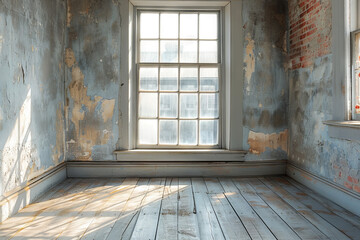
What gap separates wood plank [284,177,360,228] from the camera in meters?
2.71

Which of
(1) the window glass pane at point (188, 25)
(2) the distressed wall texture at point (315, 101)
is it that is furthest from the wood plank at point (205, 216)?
(1) the window glass pane at point (188, 25)

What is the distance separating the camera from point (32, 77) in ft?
10.7

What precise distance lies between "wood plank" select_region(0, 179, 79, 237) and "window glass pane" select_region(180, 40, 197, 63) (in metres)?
2.39

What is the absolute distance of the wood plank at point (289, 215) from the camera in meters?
2.38

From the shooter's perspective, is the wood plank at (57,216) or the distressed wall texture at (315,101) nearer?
the wood plank at (57,216)

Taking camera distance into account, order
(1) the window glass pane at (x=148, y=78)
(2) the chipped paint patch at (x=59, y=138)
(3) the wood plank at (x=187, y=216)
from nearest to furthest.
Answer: (3) the wood plank at (x=187, y=216) → (2) the chipped paint patch at (x=59, y=138) → (1) the window glass pane at (x=148, y=78)

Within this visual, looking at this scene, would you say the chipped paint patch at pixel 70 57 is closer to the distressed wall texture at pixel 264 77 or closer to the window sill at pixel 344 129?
the distressed wall texture at pixel 264 77

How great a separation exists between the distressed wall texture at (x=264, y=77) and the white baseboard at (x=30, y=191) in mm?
2630

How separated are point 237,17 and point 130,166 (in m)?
2.65

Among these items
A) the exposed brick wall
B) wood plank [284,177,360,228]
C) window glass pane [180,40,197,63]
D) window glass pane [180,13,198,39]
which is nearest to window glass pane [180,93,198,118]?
window glass pane [180,40,197,63]

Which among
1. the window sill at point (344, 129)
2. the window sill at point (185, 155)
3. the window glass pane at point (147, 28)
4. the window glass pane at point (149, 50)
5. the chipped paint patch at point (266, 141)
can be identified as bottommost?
the window sill at point (185, 155)

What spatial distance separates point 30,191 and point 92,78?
5.76 feet

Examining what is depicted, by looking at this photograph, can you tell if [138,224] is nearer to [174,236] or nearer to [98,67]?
[174,236]

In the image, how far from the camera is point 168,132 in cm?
445
